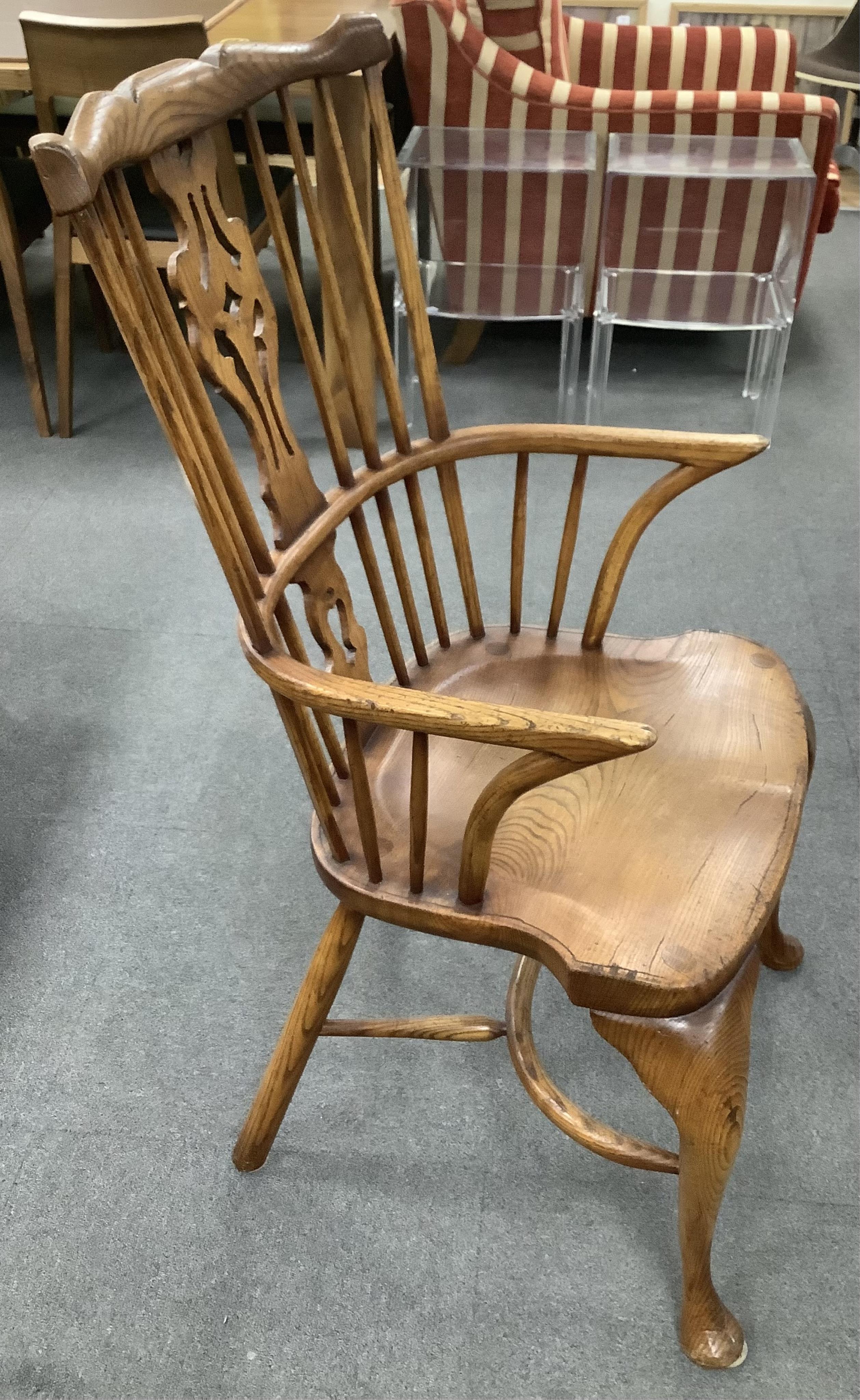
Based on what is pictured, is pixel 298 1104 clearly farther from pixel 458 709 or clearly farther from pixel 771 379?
pixel 771 379

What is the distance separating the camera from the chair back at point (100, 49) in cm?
210

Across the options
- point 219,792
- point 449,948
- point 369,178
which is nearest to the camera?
point 449,948

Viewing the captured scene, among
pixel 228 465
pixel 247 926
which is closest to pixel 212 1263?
pixel 247 926

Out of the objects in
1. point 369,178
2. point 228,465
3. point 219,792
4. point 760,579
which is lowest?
point 760,579

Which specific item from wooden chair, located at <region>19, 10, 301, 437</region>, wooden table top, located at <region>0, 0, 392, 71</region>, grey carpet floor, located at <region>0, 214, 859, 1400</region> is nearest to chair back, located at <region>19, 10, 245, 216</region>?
wooden chair, located at <region>19, 10, 301, 437</region>

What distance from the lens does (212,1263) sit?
1.13 metres

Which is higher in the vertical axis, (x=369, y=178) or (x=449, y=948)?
(x=369, y=178)

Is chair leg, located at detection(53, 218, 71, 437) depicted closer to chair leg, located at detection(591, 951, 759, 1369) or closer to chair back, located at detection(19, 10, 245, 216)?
chair back, located at detection(19, 10, 245, 216)

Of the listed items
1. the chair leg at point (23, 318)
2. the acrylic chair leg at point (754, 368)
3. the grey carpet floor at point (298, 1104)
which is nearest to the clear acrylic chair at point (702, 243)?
the acrylic chair leg at point (754, 368)

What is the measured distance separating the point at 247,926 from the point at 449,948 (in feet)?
0.94

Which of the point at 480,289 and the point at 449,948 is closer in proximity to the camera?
the point at 449,948

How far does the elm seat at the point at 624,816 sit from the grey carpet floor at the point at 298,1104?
1.47ft

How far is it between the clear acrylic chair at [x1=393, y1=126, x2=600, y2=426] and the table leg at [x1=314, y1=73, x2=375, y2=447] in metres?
0.09

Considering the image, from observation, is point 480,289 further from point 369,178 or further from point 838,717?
point 838,717
